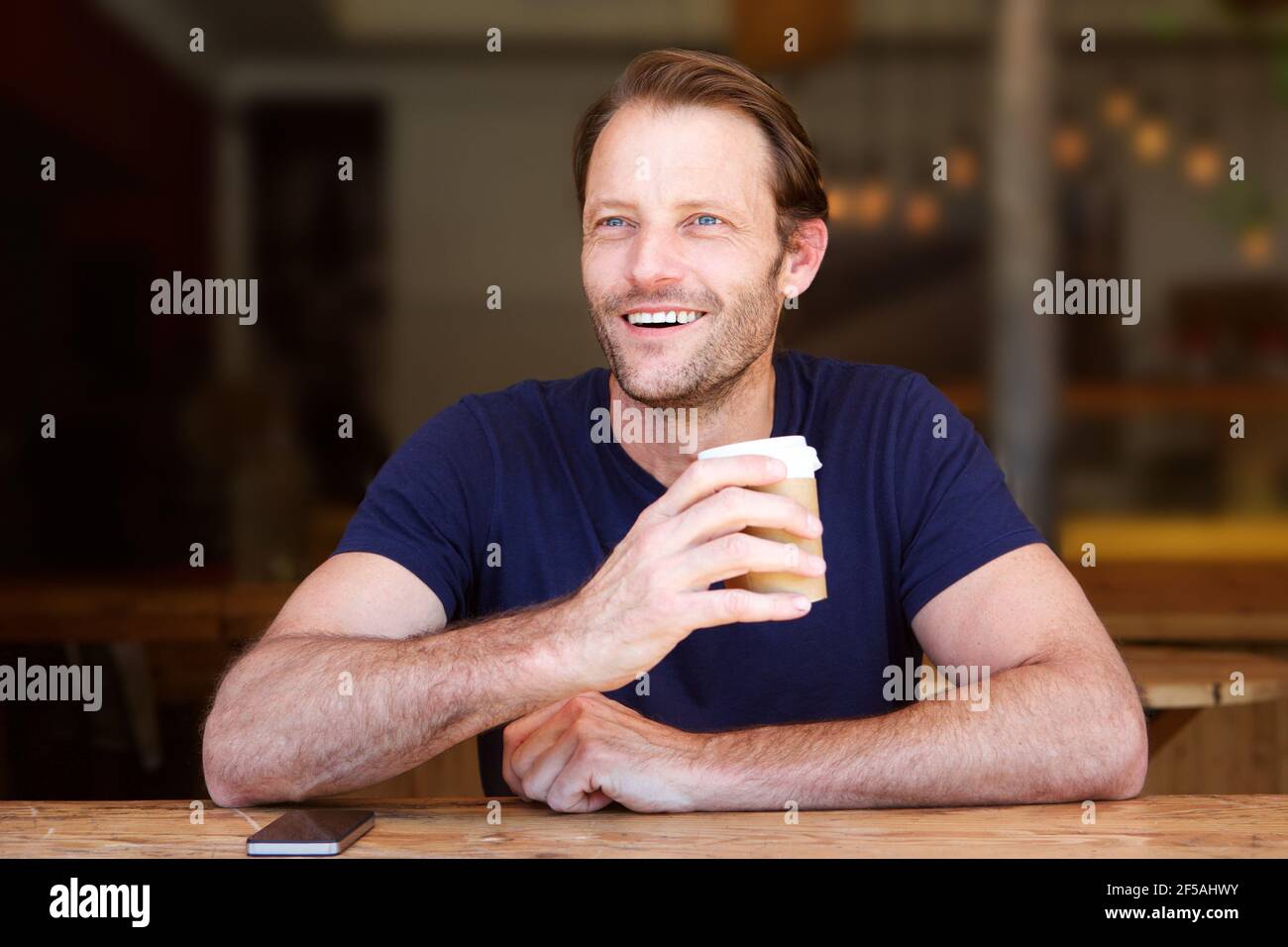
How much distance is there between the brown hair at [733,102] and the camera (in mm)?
1710

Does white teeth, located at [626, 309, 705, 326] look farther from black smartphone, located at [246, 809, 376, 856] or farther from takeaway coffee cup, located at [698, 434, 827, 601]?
black smartphone, located at [246, 809, 376, 856]

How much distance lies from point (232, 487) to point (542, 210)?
2696 mm

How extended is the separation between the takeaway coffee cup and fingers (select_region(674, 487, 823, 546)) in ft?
0.06

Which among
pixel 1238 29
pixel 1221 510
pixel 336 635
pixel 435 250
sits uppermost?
pixel 1238 29

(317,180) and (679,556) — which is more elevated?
(317,180)

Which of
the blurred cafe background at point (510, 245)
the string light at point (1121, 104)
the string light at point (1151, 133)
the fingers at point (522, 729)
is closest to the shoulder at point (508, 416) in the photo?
the fingers at point (522, 729)

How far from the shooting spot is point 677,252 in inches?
64.4

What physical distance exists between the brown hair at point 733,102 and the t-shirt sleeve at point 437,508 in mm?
377

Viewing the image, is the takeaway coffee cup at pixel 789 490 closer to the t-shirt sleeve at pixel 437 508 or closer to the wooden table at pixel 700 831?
the wooden table at pixel 700 831

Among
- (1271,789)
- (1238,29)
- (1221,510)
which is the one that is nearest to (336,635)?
A: (1271,789)

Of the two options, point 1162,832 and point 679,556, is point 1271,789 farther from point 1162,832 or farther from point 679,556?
point 679,556

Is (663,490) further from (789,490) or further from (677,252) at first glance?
(789,490)

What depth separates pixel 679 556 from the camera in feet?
3.90

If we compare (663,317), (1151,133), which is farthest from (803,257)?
(1151,133)
